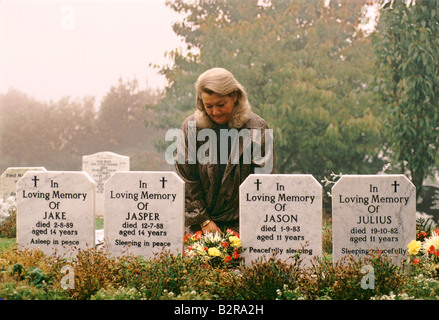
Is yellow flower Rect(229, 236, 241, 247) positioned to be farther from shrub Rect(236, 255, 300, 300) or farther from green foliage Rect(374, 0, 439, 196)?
green foliage Rect(374, 0, 439, 196)

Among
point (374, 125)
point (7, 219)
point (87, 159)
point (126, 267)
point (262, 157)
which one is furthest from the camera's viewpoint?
point (374, 125)

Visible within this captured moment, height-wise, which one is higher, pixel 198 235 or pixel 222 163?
pixel 222 163

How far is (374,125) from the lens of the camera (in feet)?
41.4

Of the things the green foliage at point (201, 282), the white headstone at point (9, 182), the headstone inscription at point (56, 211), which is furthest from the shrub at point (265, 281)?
the white headstone at point (9, 182)

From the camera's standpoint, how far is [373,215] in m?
4.85

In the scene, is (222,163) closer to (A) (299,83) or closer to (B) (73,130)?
(A) (299,83)

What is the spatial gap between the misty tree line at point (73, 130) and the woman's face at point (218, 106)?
1654 centimetres

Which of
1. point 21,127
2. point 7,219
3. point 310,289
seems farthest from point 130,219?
point 21,127

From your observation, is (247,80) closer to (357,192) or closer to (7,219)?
(7,219)

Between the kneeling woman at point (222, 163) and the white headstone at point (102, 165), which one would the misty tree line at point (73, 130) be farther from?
the kneeling woman at point (222, 163)

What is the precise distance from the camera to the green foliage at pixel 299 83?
12969mm

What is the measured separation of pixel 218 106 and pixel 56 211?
6.92 ft

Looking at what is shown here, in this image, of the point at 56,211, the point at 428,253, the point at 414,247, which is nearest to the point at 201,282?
the point at 56,211

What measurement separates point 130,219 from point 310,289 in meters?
1.98
